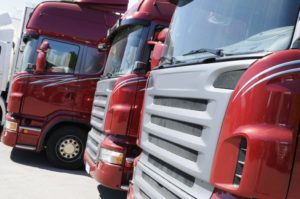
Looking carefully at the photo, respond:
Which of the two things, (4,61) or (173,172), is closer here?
(173,172)

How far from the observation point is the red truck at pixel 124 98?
17.8 feet

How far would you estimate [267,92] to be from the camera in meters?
2.53

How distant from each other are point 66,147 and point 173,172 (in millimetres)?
5401

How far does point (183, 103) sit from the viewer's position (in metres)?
3.36

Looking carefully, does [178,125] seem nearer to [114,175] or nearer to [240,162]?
[240,162]

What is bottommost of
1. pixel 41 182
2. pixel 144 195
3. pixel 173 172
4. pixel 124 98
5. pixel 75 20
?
pixel 41 182

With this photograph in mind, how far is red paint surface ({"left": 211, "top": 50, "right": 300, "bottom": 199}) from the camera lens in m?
2.46

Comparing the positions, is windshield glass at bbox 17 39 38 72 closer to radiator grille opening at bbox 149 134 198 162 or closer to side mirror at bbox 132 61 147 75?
side mirror at bbox 132 61 147 75

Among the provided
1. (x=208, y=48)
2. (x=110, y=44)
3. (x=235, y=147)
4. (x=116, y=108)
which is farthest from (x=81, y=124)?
(x=235, y=147)

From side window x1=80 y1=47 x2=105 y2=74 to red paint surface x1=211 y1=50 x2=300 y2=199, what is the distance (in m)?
5.99

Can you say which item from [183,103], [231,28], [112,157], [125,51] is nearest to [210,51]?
[231,28]

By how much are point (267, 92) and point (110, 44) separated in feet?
17.1

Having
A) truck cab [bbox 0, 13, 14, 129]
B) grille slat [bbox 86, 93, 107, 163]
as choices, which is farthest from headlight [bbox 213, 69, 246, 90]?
truck cab [bbox 0, 13, 14, 129]

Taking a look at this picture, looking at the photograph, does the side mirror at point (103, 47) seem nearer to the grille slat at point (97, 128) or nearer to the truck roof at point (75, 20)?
the truck roof at point (75, 20)
